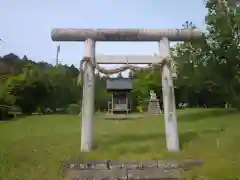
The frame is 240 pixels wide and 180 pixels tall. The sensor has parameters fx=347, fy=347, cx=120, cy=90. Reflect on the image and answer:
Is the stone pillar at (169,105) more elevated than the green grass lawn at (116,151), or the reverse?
the stone pillar at (169,105)

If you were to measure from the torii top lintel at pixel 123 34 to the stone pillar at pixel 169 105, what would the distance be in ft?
0.88

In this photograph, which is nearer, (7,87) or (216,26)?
(216,26)

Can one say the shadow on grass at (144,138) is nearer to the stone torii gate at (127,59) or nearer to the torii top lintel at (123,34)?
the stone torii gate at (127,59)

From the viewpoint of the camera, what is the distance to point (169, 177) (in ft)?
24.4

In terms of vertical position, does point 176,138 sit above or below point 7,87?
below

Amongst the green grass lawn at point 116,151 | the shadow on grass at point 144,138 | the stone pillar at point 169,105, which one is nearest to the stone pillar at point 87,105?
the green grass lawn at point 116,151

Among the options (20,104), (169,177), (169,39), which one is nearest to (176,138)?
(169,177)

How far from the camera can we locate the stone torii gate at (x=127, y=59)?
930 centimetres

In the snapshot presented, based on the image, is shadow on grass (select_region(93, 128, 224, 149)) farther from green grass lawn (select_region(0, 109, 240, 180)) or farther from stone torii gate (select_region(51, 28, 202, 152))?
stone torii gate (select_region(51, 28, 202, 152))

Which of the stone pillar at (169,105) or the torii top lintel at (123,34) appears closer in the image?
the stone pillar at (169,105)

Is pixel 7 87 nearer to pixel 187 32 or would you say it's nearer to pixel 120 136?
pixel 120 136

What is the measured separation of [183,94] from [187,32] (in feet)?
87.3

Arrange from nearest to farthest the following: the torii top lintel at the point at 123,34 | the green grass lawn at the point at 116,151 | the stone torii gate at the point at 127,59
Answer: the green grass lawn at the point at 116,151 → the stone torii gate at the point at 127,59 → the torii top lintel at the point at 123,34

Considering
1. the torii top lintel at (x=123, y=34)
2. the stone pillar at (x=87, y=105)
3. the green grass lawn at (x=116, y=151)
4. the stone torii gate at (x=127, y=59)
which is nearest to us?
the green grass lawn at (x=116, y=151)
